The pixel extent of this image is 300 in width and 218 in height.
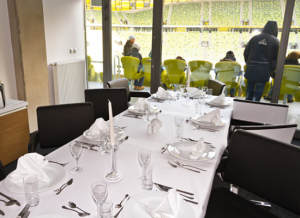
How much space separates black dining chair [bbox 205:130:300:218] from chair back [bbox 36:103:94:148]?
1163 mm

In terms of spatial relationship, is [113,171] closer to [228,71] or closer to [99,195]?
[99,195]

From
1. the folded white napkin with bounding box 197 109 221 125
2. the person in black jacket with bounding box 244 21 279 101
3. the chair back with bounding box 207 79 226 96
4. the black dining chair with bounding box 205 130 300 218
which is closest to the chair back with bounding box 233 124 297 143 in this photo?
the black dining chair with bounding box 205 130 300 218

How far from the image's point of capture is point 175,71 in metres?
4.11

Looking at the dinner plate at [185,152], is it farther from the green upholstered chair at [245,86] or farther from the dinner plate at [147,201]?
the green upholstered chair at [245,86]

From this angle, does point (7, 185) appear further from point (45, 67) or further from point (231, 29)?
point (231, 29)

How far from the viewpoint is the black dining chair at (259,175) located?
1336 millimetres

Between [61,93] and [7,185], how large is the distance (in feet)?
9.94

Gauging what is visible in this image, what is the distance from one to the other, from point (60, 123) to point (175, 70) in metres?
2.53

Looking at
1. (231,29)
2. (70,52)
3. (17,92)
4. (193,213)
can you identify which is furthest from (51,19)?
(193,213)

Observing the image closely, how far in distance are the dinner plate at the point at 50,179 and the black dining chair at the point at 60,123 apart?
0.67 m

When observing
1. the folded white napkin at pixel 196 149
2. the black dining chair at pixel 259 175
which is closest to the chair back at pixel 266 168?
the black dining chair at pixel 259 175

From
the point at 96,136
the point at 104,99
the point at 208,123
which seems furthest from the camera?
the point at 104,99

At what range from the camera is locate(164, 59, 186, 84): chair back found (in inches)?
160

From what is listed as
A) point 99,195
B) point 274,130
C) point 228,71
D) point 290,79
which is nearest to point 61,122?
point 99,195
